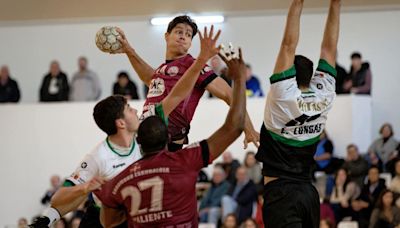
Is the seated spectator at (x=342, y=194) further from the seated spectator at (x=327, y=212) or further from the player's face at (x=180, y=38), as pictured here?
the player's face at (x=180, y=38)

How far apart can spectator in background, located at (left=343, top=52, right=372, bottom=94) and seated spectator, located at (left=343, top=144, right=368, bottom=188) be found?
92.8 inches

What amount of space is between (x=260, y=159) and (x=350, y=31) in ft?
46.0

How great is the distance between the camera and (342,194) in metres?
14.2

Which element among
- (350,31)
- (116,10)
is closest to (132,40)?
(350,31)

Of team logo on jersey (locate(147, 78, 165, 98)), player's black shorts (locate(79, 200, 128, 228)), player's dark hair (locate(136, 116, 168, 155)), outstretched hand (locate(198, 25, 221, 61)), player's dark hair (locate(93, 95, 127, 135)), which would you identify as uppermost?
outstretched hand (locate(198, 25, 221, 61))

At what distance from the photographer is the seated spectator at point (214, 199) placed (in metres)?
15.0

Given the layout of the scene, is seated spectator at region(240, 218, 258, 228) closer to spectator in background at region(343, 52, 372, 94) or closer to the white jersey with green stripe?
spectator in background at region(343, 52, 372, 94)

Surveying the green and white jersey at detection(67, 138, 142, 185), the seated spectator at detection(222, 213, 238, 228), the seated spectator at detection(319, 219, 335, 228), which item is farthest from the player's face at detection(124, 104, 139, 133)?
the seated spectator at detection(222, 213, 238, 228)

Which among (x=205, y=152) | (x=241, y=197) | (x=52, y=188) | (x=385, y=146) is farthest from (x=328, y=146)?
(x=205, y=152)

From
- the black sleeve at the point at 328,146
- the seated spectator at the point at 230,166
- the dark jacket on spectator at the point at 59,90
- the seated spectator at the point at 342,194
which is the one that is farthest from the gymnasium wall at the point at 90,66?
the seated spectator at the point at 342,194

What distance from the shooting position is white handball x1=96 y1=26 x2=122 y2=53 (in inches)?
292

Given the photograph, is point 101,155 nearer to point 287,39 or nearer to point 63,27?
point 287,39

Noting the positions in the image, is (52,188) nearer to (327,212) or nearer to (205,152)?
(327,212)

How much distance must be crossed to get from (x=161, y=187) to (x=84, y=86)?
13.6 m
